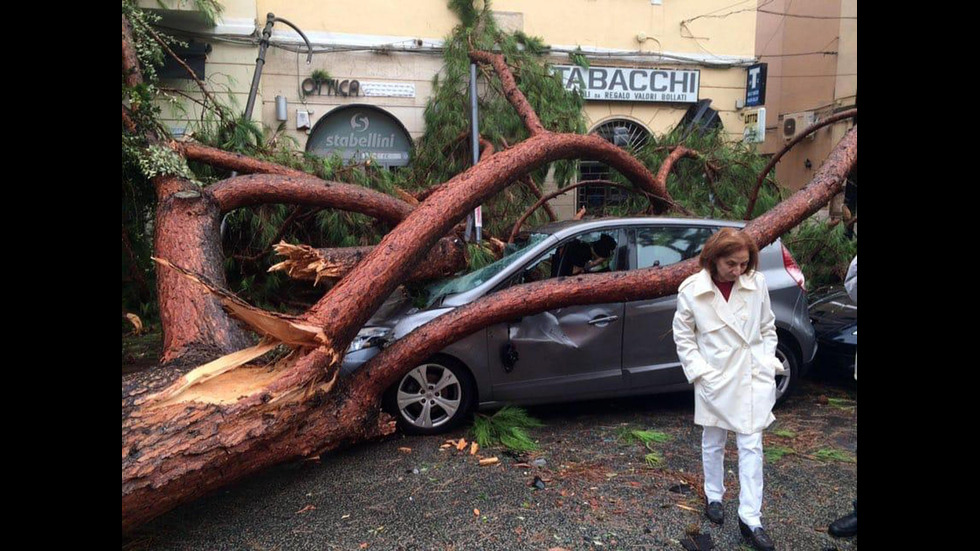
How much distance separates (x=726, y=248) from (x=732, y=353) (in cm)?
52

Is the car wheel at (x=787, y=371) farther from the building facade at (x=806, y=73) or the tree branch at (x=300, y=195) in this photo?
the building facade at (x=806, y=73)

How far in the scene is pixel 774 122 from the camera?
62.5ft

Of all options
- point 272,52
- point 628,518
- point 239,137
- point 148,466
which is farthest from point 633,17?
point 148,466

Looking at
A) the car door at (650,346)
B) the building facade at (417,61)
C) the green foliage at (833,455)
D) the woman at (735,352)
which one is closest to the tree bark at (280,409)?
the car door at (650,346)

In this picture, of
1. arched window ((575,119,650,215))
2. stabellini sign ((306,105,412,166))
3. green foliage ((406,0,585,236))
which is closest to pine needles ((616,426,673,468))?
green foliage ((406,0,585,236))

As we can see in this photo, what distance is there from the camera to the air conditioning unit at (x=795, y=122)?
16344 millimetres

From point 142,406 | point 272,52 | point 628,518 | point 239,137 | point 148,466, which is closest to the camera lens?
point 148,466

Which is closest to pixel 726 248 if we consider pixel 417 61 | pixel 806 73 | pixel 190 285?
pixel 190 285

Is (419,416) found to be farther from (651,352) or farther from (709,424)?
(709,424)

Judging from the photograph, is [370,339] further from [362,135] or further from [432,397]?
[362,135]

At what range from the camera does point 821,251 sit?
8195 mm

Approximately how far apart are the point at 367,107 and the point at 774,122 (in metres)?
13.3

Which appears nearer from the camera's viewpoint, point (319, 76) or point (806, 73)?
point (319, 76)

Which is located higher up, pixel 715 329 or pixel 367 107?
pixel 367 107
